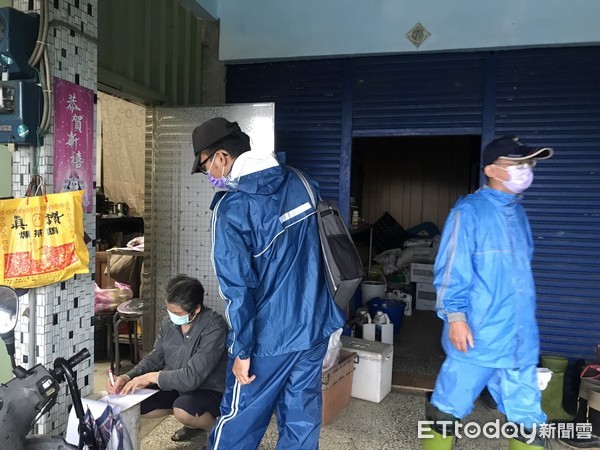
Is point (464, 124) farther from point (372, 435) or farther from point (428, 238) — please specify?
point (428, 238)

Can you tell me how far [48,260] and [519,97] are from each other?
10.3ft

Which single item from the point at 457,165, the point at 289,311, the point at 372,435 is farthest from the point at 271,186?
the point at 457,165

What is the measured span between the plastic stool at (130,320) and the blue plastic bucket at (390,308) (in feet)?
6.94

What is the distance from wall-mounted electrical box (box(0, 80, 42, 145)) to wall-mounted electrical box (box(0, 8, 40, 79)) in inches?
2.3

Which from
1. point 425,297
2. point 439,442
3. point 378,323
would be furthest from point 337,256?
point 425,297

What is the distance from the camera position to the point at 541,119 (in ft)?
10.8

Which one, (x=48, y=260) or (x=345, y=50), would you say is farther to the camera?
(x=345, y=50)

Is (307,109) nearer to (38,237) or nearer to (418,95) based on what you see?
(418,95)

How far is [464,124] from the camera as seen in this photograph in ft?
11.3

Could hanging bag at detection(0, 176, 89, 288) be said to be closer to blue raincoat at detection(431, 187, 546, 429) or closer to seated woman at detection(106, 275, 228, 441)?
seated woman at detection(106, 275, 228, 441)

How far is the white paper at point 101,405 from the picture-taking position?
185 centimetres

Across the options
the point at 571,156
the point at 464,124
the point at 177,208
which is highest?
the point at 464,124

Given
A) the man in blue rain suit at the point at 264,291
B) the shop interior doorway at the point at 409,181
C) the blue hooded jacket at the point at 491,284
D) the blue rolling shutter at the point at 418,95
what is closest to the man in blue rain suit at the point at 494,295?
the blue hooded jacket at the point at 491,284

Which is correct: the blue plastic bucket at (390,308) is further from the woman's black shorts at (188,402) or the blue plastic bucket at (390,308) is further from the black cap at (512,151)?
the black cap at (512,151)
